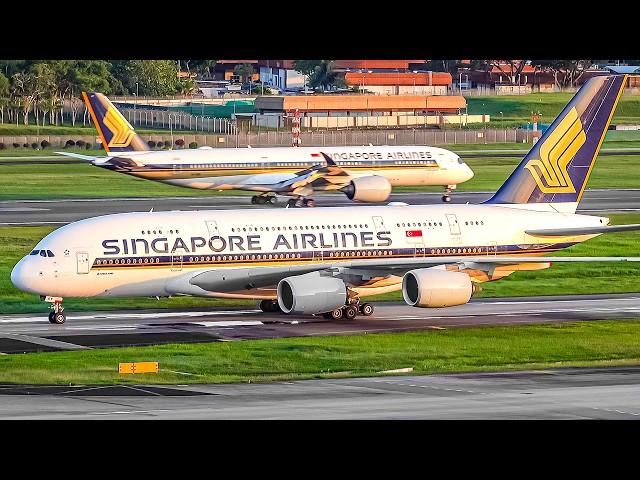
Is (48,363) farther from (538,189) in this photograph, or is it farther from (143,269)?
(538,189)

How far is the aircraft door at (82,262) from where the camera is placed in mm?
49438

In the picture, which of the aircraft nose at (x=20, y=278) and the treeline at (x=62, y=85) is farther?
the treeline at (x=62, y=85)

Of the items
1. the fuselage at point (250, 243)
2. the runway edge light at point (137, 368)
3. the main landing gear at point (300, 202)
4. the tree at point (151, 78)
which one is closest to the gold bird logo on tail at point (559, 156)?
the fuselage at point (250, 243)

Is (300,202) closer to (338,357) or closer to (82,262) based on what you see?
→ (82,262)

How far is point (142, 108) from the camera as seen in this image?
17662 cm

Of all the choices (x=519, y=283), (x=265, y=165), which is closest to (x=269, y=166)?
(x=265, y=165)

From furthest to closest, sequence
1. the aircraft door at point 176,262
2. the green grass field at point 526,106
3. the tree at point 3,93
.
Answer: the green grass field at point 526,106, the tree at point 3,93, the aircraft door at point 176,262

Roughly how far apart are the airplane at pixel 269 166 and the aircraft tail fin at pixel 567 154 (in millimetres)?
43936

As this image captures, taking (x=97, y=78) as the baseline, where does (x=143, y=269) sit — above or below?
below

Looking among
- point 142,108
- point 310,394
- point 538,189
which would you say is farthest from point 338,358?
point 142,108

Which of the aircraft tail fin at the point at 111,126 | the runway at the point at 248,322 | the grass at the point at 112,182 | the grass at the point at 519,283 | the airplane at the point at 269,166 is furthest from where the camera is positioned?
the grass at the point at 112,182

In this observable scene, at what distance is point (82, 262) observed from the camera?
49.4 m

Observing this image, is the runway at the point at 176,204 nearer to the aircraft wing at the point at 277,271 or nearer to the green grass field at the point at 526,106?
the aircraft wing at the point at 277,271
